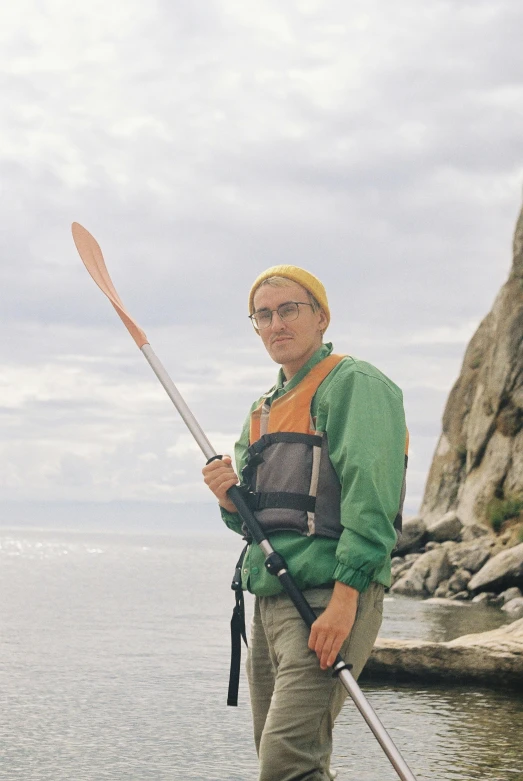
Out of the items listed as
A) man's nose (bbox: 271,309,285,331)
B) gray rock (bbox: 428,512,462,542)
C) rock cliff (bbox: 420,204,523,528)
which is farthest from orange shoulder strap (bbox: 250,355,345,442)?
rock cliff (bbox: 420,204,523,528)

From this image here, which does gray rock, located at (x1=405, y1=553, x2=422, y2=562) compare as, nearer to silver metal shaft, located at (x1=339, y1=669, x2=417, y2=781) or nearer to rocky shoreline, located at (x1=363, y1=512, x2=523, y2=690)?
rocky shoreline, located at (x1=363, y1=512, x2=523, y2=690)

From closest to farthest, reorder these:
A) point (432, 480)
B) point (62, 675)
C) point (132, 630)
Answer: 1. point (62, 675)
2. point (132, 630)
3. point (432, 480)

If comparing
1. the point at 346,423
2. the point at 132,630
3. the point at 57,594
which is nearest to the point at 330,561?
the point at 346,423

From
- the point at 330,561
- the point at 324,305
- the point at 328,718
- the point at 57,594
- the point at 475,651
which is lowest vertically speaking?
the point at 57,594

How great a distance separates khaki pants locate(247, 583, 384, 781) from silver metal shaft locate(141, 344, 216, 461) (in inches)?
29.8

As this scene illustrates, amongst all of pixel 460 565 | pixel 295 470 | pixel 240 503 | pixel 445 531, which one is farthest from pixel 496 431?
pixel 295 470

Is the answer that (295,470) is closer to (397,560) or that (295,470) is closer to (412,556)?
(397,560)

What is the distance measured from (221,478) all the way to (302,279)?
850mm

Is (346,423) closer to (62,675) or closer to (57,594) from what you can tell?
(62,675)

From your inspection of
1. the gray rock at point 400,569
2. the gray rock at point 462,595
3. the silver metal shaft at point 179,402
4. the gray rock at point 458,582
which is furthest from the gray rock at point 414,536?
the silver metal shaft at point 179,402

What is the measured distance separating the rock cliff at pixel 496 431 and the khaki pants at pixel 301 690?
2778cm

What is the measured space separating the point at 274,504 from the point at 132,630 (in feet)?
46.6

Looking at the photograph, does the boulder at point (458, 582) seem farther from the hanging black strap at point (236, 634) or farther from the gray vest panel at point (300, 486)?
the gray vest panel at point (300, 486)

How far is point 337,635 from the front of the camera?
11.4ft
